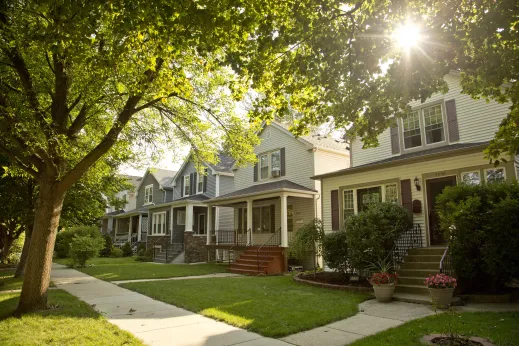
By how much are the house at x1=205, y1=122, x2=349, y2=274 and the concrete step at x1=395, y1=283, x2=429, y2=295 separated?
6.58 metres

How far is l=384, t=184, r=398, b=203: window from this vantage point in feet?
43.4

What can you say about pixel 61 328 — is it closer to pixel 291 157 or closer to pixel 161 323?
pixel 161 323

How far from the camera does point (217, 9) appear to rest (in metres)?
5.85

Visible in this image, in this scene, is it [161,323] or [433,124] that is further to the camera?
[433,124]

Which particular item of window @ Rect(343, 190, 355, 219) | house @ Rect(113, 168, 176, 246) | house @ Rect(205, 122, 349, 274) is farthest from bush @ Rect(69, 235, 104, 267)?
window @ Rect(343, 190, 355, 219)

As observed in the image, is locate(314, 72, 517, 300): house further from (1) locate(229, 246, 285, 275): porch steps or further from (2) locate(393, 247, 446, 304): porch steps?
(1) locate(229, 246, 285, 275): porch steps

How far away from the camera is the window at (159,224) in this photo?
27562 mm

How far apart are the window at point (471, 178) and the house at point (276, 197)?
6123mm

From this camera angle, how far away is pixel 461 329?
5922 mm

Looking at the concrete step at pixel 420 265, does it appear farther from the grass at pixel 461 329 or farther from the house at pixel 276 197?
the house at pixel 276 197

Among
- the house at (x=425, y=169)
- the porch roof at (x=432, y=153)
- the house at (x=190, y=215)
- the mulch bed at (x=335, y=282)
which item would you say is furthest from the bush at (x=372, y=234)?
the house at (x=190, y=215)

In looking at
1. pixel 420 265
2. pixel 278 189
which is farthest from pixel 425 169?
pixel 278 189

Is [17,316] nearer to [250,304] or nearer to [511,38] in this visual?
[250,304]

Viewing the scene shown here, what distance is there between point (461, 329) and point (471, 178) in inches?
272
